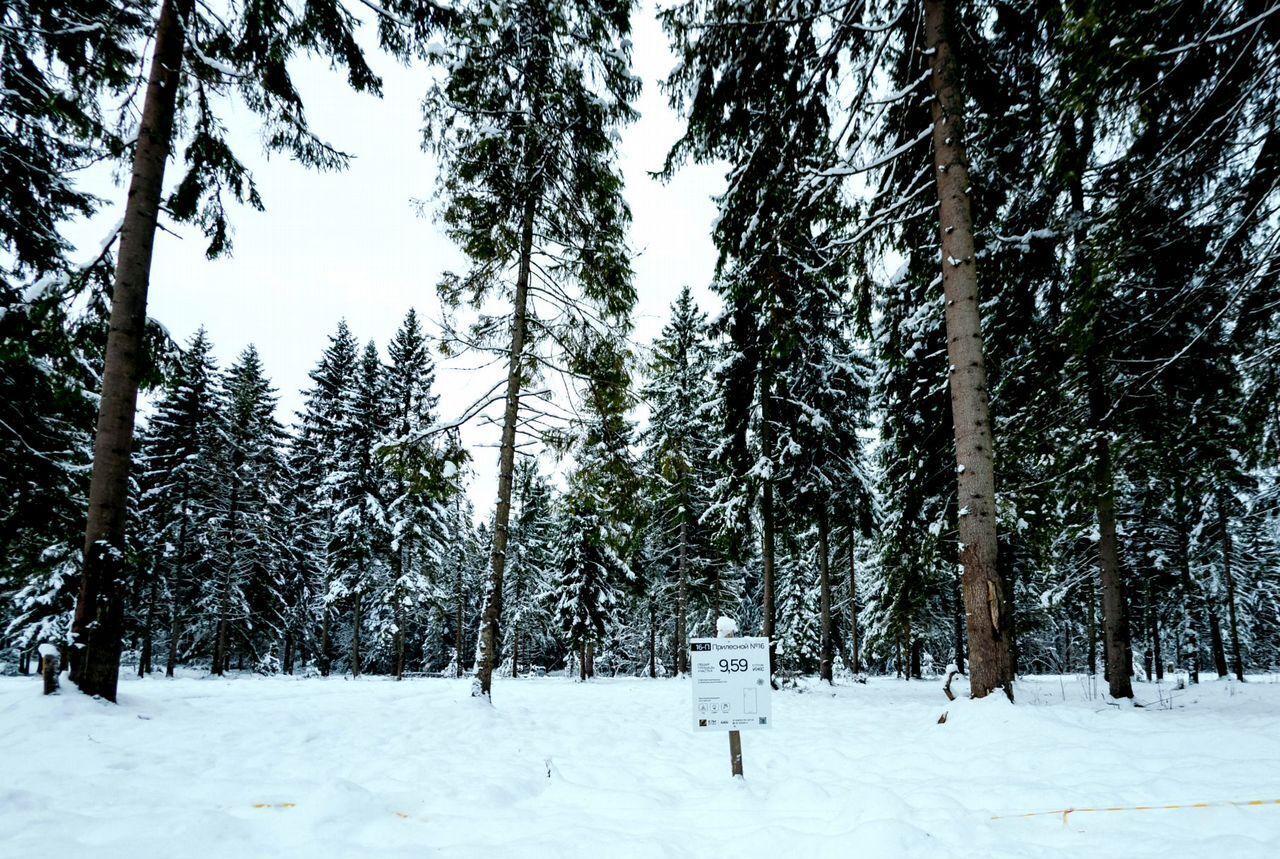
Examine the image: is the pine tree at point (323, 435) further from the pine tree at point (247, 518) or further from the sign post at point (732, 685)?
the sign post at point (732, 685)

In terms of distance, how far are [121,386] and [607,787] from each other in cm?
609

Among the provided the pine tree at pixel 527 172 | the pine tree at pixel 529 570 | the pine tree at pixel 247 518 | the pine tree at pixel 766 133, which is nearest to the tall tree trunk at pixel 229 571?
the pine tree at pixel 247 518

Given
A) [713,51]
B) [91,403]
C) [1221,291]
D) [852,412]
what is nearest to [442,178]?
[713,51]

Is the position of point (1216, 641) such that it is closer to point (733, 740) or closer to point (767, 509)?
point (767, 509)

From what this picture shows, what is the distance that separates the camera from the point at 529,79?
9531 mm

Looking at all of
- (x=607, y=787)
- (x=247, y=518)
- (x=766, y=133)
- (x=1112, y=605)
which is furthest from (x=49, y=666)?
(x=247, y=518)

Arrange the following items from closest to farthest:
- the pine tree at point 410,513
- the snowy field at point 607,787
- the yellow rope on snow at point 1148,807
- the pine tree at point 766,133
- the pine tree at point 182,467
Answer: the snowy field at point 607,787 < the yellow rope on snow at point 1148,807 < the pine tree at point 766,133 < the pine tree at point 182,467 < the pine tree at point 410,513

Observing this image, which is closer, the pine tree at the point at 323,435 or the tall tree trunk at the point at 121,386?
the tall tree trunk at the point at 121,386

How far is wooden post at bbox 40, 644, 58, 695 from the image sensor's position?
16.3 feet

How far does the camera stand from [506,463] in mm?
9523

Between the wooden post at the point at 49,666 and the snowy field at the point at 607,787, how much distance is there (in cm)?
18

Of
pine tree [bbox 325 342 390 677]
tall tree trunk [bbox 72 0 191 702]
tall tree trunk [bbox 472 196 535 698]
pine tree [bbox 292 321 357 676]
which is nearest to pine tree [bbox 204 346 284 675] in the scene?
pine tree [bbox 292 321 357 676]

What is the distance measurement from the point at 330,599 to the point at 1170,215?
84.1 ft

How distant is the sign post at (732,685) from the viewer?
13.7ft
